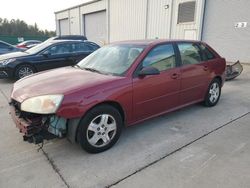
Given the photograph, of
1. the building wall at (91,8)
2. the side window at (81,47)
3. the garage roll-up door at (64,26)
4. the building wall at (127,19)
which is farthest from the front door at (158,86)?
the garage roll-up door at (64,26)

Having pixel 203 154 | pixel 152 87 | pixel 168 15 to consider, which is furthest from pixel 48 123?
pixel 168 15

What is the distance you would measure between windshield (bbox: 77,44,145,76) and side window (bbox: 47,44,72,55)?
4.37 m

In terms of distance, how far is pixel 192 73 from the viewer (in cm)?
429

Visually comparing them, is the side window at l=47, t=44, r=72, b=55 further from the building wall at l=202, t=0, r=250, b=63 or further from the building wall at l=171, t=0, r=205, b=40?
the building wall at l=202, t=0, r=250, b=63

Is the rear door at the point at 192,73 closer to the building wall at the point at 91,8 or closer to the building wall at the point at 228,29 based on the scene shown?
the building wall at the point at 228,29

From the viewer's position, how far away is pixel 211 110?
190 inches

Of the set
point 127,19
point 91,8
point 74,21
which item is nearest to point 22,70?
point 127,19

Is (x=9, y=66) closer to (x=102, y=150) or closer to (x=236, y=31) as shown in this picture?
(x=102, y=150)

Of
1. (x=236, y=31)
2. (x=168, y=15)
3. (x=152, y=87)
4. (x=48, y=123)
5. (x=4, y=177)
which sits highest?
(x=168, y=15)

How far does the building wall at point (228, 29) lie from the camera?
38.4 feet

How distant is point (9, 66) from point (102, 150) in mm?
5744

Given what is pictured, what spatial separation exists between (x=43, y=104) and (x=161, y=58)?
2.06 meters

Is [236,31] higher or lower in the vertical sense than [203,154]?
higher

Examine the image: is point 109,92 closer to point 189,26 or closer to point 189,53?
point 189,53
